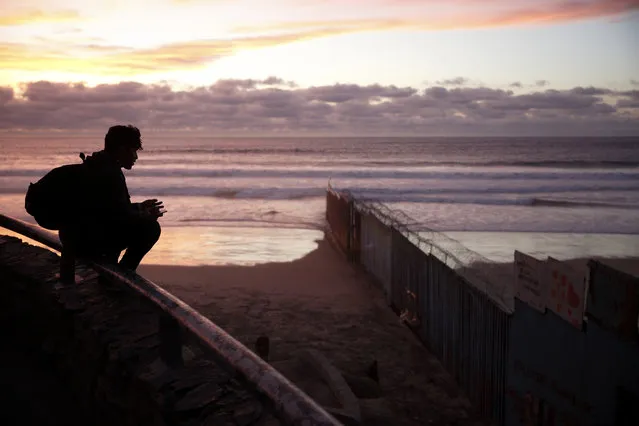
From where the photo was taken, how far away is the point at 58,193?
4402mm

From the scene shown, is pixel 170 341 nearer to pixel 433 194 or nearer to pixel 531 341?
pixel 531 341

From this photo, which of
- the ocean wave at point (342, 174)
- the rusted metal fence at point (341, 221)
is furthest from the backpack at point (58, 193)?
the ocean wave at point (342, 174)

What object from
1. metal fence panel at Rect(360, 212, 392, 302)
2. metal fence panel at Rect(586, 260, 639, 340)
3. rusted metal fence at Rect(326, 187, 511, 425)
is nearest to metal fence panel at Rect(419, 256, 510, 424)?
rusted metal fence at Rect(326, 187, 511, 425)

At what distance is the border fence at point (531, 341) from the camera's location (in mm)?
3537

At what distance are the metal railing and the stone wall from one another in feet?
0.45

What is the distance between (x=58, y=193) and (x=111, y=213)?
44cm

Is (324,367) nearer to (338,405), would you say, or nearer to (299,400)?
(338,405)

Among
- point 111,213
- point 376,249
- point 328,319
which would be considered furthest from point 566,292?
point 376,249

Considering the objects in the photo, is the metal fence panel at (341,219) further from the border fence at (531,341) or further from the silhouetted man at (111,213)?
the silhouetted man at (111,213)

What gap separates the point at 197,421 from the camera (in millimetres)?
2709

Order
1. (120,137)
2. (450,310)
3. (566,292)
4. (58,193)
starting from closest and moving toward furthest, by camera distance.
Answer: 1. (566,292)
2. (58,193)
3. (120,137)
4. (450,310)

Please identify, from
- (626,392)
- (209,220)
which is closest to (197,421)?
(626,392)

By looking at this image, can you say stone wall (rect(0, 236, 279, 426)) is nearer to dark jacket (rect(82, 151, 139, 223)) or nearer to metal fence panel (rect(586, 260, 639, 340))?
Result: dark jacket (rect(82, 151, 139, 223))

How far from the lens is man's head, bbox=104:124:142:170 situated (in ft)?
15.0
